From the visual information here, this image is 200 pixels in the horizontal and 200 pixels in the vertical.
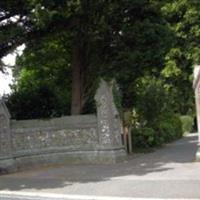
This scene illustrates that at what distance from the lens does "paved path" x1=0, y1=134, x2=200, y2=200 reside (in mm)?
12102

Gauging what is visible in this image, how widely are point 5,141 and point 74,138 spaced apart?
2.65m

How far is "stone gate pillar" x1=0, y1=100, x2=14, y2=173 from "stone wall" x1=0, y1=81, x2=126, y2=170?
1.25 feet

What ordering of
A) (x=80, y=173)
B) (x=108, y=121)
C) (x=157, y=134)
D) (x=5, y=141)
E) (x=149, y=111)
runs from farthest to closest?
(x=157, y=134) < (x=149, y=111) < (x=108, y=121) < (x=5, y=141) < (x=80, y=173)

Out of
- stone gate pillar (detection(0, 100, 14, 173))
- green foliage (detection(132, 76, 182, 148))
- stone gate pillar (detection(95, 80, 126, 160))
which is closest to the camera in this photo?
stone gate pillar (detection(0, 100, 14, 173))

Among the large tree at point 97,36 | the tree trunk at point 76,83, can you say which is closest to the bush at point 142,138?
the large tree at point 97,36

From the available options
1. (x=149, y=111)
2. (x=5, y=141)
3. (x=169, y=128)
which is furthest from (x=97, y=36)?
(x=169, y=128)

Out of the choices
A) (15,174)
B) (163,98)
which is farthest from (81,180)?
(163,98)

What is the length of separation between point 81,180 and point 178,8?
739 centimetres

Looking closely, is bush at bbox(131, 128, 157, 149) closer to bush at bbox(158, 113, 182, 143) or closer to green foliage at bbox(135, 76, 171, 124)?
green foliage at bbox(135, 76, 171, 124)

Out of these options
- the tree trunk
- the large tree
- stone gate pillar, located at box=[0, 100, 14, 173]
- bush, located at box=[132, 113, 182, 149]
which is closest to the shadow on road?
stone gate pillar, located at box=[0, 100, 14, 173]

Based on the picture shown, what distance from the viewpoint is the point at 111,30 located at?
65.1ft

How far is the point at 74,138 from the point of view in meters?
19.4

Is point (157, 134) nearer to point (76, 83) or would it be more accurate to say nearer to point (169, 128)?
point (169, 128)

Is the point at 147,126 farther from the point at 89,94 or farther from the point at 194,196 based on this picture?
the point at 194,196
